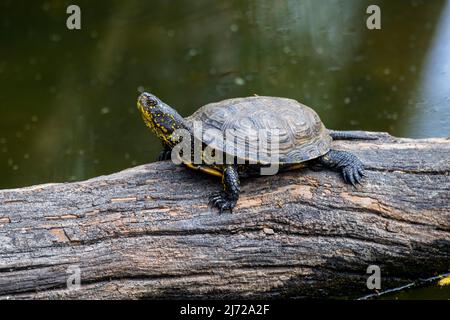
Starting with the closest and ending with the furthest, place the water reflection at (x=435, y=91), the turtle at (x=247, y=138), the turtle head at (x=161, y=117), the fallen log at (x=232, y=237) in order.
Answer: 1. the fallen log at (x=232, y=237)
2. the turtle at (x=247, y=138)
3. the turtle head at (x=161, y=117)
4. the water reflection at (x=435, y=91)

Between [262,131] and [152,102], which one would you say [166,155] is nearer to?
[152,102]

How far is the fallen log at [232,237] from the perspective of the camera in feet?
10.2

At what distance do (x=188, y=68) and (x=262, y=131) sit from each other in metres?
3.52

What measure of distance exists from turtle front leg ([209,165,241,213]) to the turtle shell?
10cm

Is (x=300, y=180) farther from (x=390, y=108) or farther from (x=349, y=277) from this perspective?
(x=390, y=108)

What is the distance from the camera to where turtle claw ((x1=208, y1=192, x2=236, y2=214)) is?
3211 mm

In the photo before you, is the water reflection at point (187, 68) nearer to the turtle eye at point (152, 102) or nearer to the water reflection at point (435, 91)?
the water reflection at point (435, 91)

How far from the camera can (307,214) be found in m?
3.21

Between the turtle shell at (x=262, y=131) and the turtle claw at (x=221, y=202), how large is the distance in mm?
235

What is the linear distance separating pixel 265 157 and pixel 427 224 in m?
0.95

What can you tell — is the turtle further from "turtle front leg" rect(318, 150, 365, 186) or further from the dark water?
the dark water

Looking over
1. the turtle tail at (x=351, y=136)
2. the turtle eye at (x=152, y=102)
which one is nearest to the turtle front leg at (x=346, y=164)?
the turtle tail at (x=351, y=136)

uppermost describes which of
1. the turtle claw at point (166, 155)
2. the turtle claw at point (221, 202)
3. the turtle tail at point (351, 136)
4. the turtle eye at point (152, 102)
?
the turtle eye at point (152, 102)
